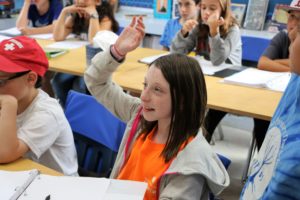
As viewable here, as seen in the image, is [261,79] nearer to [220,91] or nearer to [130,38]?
[220,91]

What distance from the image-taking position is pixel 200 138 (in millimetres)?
1049

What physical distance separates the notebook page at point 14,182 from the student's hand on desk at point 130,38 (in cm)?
53

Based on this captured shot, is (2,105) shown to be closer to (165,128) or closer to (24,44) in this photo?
(24,44)

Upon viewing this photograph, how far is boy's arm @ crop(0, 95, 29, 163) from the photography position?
3.65ft

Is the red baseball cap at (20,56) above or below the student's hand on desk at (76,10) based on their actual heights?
above

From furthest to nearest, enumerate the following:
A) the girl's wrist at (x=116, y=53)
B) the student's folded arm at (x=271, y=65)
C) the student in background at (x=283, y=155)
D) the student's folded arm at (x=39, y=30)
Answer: the student's folded arm at (x=39, y=30), the student's folded arm at (x=271, y=65), the girl's wrist at (x=116, y=53), the student in background at (x=283, y=155)

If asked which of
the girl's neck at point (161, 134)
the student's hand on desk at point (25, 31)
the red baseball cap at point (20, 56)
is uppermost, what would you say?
the red baseball cap at point (20, 56)

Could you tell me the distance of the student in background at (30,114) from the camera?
1177 millimetres

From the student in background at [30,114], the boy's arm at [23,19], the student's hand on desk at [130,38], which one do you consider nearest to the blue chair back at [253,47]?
the boy's arm at [23,19]

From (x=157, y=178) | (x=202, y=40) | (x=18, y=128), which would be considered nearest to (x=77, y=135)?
(x=18, y=128)

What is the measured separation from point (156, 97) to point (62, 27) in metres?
2.20

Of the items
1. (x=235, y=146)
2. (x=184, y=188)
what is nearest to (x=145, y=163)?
(x=184, y=188)

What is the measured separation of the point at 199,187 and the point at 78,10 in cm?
239

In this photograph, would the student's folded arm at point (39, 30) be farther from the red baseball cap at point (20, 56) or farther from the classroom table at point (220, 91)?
the red baseball cap at point (20, 56)
